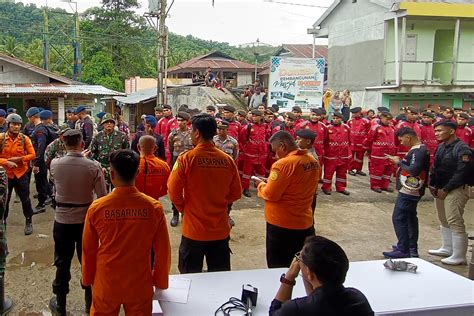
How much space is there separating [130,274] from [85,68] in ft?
104

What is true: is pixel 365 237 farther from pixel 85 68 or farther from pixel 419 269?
pixel 85 68

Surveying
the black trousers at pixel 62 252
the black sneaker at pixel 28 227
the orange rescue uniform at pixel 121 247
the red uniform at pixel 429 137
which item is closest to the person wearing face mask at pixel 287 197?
the orange rescue uniform at pixel 121 247

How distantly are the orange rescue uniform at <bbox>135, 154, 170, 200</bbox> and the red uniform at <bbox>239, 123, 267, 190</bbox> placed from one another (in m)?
4.87

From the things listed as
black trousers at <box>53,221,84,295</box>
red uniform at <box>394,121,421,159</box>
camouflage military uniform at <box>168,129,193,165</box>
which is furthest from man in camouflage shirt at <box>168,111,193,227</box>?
red uniform at <box>394,121,421,159</box>

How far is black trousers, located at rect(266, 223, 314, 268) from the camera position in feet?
12.9

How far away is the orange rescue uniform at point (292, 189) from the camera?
3768 mm

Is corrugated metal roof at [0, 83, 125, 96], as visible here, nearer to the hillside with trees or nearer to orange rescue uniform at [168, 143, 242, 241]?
the hillside with trees

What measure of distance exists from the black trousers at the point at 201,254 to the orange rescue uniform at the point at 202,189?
0.19 feet

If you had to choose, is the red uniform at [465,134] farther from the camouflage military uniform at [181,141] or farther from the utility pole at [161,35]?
the utility pole at [161,35]

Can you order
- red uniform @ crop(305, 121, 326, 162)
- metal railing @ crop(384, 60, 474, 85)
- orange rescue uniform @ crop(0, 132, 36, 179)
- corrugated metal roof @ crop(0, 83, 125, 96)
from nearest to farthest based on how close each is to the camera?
1. orange rescue uniform @ crop(0, 132, 36, 179)
2. red uniform @ crop(305, 121, 326, 162)
3. metal railing @ crop(384, 60, 474, 85)
4. corrugated metal roof @ crop(0, 83, 125, 96)

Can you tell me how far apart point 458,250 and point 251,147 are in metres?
4.53

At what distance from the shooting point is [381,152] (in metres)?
9.77

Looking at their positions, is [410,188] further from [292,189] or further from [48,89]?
[48,89]

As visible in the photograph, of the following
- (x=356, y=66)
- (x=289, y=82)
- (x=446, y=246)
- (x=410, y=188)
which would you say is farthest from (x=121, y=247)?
(x=356, y=66)
